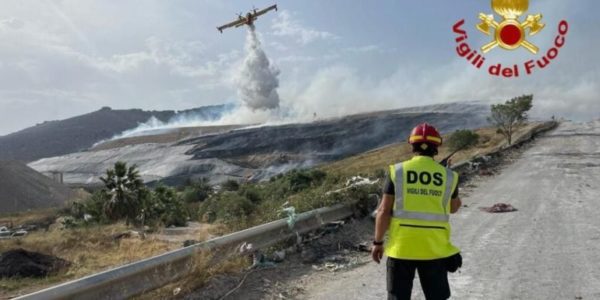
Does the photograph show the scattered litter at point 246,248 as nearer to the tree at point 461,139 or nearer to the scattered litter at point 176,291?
the scattered litter at point 176,291

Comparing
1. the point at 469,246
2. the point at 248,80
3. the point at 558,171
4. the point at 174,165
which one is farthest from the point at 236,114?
the point at 469,246

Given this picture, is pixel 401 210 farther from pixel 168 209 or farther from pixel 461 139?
pixel 461 139

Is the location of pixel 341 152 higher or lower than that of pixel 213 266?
lower

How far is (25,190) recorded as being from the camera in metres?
92.4

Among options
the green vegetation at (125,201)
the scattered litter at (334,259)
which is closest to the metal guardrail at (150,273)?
the scattered litter at (334,259)

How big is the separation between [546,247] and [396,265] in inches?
219

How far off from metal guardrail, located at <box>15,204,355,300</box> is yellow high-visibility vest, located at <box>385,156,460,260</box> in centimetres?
292

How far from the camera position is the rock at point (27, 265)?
16.5 meters

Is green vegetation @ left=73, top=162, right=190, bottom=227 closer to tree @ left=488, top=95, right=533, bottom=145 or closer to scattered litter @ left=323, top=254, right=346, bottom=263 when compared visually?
tree @ left=488, top=95, right=533, bottom=145

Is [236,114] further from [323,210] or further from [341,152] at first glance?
[323,210]

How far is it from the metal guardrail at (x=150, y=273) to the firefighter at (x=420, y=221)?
9.41 feet

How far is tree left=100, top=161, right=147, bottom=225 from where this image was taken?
4641cm

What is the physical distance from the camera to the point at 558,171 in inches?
927

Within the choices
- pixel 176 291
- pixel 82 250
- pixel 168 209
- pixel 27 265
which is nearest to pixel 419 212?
pixel 176 291
